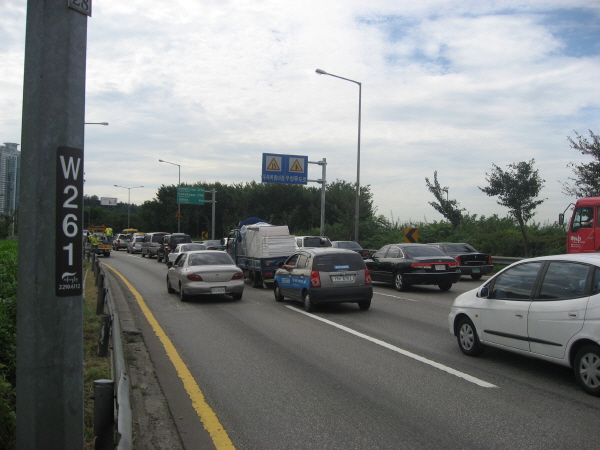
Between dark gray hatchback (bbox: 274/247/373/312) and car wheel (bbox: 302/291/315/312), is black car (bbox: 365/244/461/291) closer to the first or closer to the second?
dark gray hatchback (bbox: 274/247/373/312)

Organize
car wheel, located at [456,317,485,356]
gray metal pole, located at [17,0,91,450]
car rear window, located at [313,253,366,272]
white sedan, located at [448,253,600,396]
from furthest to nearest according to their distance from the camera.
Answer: car rear window, located at [313,253,366,272] < car wheel, located at [456,317,485,356] < white sedan, located at [448,253,600,396] < gray metal pole, located at [17,0,91,450]

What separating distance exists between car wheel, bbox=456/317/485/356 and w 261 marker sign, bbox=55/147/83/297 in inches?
250

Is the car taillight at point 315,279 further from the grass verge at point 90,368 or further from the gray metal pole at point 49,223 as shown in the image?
the gray metal pole at point 49,223

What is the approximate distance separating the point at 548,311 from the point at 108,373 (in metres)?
5.60

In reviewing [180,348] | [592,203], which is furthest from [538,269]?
[592,203]

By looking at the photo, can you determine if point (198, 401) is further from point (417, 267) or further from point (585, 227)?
point (585, 227)

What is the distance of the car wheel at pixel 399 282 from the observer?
17.9 m

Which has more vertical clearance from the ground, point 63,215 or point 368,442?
point 63,215

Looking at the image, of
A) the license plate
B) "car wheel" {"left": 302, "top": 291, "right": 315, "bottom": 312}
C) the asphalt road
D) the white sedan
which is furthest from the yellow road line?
the license plate

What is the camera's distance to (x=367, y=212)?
52844 mm

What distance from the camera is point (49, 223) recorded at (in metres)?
3.09

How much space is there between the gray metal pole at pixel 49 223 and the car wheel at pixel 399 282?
15.5 meters

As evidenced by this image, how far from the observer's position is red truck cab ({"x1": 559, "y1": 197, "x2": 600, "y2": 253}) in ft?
58.7

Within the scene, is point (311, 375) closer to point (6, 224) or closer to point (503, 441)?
point (503, 441)
